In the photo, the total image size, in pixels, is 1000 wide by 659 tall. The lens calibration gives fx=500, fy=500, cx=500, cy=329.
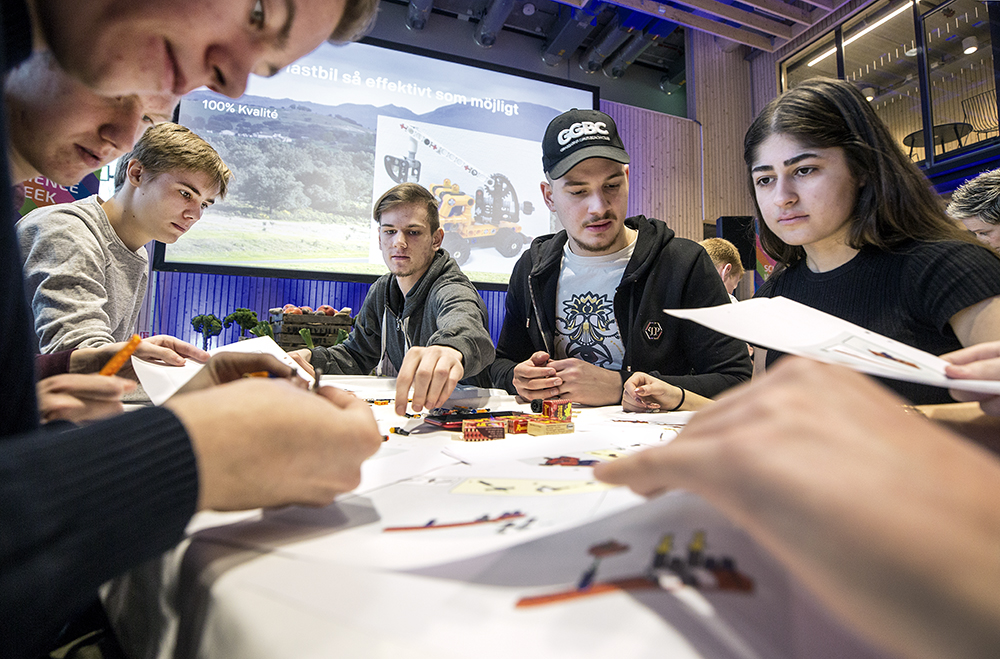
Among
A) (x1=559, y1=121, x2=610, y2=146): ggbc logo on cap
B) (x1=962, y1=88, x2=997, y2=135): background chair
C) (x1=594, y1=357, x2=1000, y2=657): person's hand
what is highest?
(x1=962, y1=88, x2=997, y2=135): background chair

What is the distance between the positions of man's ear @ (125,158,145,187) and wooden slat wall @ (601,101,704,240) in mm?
5265

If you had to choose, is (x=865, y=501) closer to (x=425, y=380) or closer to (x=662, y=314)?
(x=425, y=380)

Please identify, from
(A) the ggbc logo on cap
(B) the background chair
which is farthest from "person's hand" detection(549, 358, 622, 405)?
(B) the background chair

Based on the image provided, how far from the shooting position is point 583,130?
1622 millimetres

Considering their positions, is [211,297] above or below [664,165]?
below

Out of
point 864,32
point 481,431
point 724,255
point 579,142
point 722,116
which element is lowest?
point 481,431

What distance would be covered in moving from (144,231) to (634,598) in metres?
1.87

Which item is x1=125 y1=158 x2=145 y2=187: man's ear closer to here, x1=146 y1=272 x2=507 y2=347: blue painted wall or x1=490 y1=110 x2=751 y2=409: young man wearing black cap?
x1=490 y1=110 x2=751 y2=409: young man wearing black cap

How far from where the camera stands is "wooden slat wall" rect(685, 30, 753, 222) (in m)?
6.11

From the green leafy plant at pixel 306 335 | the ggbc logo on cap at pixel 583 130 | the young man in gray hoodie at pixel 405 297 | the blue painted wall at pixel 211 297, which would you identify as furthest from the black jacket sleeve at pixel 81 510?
the blue painted wall at pixel 211 297

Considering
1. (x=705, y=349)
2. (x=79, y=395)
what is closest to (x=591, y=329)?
(x=705, y=349)

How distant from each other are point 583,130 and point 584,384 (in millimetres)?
877

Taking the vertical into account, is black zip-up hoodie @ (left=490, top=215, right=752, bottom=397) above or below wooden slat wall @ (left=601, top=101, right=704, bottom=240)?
below

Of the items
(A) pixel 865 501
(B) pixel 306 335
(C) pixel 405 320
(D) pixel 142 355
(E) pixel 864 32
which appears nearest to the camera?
(A) pixel 865 501
